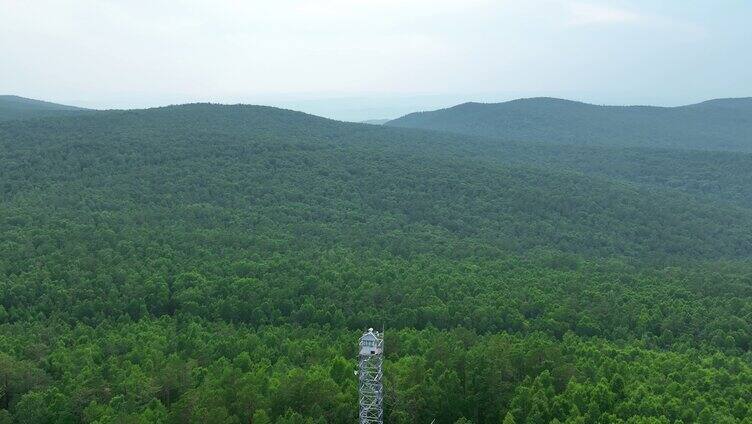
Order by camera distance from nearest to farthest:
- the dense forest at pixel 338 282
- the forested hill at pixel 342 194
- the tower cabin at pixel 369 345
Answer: the tower cabin at pixel 369 345, the dense forest at pixel 338 282, the forested hill at pixel 342 194

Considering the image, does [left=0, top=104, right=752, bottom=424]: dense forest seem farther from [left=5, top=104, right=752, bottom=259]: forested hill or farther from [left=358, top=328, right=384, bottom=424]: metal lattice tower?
[left=358, top=328, right=384, bottom=424]: metal lattice tower

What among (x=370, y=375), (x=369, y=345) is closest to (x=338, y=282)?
(x=370, y=375)

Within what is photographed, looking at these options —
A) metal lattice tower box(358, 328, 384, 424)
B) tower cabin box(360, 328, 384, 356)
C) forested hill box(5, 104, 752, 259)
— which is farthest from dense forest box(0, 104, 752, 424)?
tower cabin box(360, 328, 384, 356)

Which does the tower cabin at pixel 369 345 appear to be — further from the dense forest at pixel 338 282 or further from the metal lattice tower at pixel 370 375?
the dense forest at pixel 338 282

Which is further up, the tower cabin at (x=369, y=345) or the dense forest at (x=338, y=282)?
the tower cabin at (x=369, y=345)

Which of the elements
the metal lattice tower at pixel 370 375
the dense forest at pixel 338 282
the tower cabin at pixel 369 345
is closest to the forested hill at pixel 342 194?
the dense forest at pixel 338 282

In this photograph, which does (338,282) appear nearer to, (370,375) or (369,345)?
(370,375)

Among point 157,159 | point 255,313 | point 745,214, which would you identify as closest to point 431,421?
point 255,313
